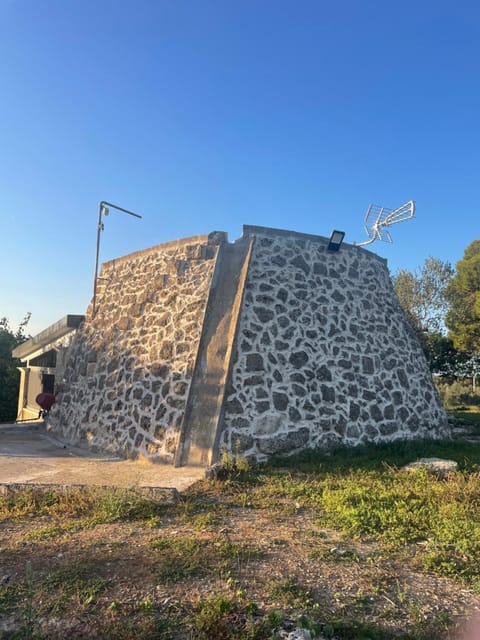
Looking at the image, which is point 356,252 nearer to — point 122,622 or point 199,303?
point 199,303

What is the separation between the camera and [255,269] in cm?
927

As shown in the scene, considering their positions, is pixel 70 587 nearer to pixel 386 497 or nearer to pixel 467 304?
pixel 386 497

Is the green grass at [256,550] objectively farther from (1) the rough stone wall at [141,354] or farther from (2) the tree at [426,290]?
(2) the tree at [426,290]

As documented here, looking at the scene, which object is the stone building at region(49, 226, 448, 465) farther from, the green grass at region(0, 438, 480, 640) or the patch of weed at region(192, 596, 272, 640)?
the patch of weed at region(192, 596, 272, 640)

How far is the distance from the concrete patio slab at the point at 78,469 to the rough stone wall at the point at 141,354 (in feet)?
1.33

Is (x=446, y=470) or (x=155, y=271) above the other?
(x=155, y=271)

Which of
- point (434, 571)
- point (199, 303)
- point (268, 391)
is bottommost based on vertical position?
point (434, 571)

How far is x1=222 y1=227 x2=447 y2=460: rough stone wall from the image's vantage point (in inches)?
314

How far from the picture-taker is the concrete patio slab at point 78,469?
641 cm

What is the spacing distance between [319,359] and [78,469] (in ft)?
15.7

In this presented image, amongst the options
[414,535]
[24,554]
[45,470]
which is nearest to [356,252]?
[414,535]

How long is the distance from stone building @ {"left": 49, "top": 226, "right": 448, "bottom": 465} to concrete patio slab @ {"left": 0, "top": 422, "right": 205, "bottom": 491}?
36 cm

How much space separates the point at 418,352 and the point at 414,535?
695 cm

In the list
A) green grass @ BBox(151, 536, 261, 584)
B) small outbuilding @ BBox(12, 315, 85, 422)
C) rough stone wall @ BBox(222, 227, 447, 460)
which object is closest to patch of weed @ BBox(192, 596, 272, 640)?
green grass @ BBox(151, 536, 261, 584)
